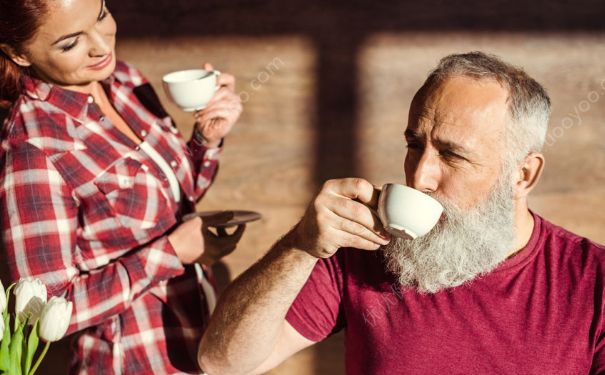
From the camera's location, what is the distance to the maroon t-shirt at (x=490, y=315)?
1.51 m

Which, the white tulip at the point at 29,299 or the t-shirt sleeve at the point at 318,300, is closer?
the white tulip at the point at 29,299

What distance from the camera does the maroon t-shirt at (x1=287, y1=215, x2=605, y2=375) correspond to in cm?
151

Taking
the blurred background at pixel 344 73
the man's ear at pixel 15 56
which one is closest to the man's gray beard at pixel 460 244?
the blurred background at pixel 344 73

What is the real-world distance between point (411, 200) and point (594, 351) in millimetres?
609

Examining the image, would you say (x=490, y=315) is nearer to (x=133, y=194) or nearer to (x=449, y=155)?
(x=449, y=155)

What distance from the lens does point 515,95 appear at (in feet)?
4.99

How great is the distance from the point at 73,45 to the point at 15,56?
0.14 m

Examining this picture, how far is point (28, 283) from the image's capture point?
4.00 ft

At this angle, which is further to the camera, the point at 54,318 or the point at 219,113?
the point at 219,113

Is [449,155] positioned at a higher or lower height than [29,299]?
higher

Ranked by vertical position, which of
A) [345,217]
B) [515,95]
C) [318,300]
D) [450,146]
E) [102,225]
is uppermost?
[515,95]

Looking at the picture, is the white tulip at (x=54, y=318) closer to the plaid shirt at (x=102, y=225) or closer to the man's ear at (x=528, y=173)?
the plaid shirt at (x=102, y=225)

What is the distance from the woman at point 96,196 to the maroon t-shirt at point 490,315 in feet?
1.12

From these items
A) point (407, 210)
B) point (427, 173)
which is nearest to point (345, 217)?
point (407, 210)
